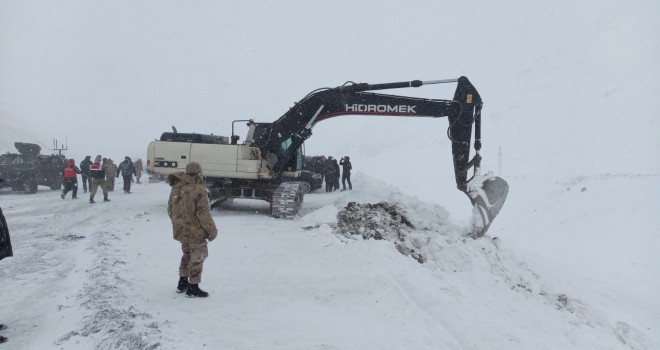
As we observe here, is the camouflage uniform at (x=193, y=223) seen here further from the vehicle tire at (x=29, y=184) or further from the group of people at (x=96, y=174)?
the vehicle tire at (x=29, y=184)

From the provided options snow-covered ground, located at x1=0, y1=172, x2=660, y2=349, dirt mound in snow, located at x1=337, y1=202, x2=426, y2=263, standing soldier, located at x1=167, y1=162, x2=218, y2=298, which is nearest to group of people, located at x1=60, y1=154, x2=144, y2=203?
snow-covered ground, located at x1=0, y1=172, x2=660, y2=349

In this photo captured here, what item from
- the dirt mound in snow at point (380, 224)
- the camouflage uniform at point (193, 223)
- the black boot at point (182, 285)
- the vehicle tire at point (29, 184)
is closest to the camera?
the camouflage uniform at point (193, 223)

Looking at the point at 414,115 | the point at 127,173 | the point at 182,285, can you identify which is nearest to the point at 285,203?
the point at 414,115

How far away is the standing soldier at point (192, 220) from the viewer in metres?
5.80

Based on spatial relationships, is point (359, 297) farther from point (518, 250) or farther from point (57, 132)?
point (57, 132)

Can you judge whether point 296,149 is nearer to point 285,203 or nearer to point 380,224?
point 285,203

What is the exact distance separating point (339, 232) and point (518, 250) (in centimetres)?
442

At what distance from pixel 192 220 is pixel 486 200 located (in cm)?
646

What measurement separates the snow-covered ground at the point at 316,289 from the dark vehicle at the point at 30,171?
27.7 feet

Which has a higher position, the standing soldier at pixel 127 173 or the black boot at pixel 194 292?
the standing soldier at pixel 127 173

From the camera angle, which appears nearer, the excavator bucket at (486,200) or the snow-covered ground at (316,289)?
the snow-covered ground at (316,289)

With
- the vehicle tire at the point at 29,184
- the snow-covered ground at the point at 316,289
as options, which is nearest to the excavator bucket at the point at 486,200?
the snow-covered ground at the point at 316,289

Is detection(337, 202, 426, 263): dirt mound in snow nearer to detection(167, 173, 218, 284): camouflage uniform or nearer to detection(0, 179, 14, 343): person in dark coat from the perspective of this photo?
detection(167, 173, 218, 284): camouflage uniform

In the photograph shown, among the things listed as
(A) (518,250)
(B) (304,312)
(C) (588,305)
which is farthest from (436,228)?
(B) (304,312)
